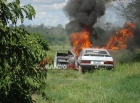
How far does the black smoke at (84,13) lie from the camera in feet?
103

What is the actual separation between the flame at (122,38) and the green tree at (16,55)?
24.8 meters

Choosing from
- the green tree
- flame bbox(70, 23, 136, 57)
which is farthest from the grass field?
flame bbox(70, 23, 136, 57)

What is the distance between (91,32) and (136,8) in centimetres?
513

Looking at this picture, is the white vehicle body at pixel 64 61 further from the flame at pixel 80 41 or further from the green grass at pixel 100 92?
the flame at pixel 80 41

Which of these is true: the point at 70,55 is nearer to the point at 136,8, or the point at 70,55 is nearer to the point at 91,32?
the point at 91,32

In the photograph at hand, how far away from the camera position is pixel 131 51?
97.8ft

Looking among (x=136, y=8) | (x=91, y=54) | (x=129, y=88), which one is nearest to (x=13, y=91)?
(x=129, y=88)

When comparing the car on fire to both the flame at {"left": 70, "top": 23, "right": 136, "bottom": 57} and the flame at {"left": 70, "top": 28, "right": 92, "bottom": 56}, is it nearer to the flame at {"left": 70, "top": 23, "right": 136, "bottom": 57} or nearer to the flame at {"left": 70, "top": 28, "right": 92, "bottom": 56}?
the flame at {"left": 70, "top": 28, "right": 92, "bottom": 56}

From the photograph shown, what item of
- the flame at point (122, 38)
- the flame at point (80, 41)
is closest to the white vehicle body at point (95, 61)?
the flame at point (80, 41)

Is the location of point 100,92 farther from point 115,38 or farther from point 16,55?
point 115,38

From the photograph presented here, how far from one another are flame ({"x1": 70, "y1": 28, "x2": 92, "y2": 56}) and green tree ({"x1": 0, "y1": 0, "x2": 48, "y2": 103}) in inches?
890

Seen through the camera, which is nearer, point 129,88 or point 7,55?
point 7,55

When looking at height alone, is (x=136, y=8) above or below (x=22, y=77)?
above

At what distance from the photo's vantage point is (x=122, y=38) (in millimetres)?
29203
